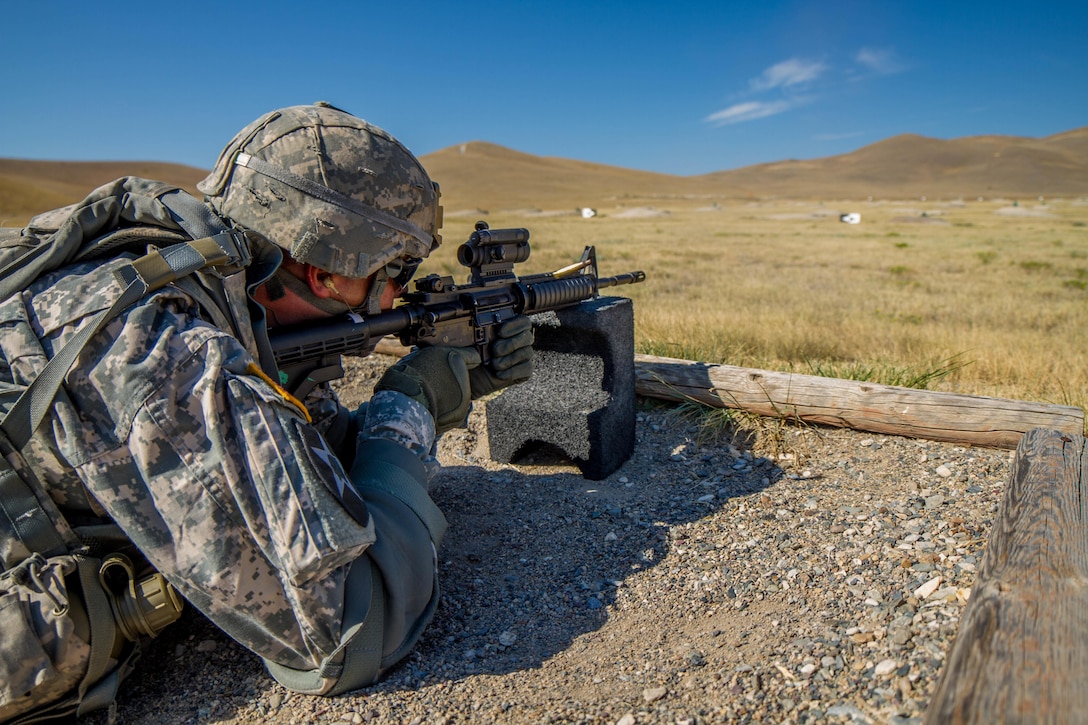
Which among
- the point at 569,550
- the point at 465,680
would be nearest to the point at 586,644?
the point at 465,680

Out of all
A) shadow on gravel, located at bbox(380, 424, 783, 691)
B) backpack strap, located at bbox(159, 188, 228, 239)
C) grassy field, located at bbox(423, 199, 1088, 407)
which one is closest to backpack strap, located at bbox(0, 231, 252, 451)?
backpack strap, located at bbox(159, 188, 228, 239)

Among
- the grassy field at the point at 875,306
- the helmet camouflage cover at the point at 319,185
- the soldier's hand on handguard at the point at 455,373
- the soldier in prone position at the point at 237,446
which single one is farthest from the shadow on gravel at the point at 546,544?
the grassy field at the point at 875,306

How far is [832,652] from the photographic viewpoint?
2.41 metres

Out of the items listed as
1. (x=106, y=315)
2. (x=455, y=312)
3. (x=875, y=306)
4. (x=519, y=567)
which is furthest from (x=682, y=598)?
(x=875, y=306)

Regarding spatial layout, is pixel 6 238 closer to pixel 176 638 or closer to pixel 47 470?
pixel 47 470

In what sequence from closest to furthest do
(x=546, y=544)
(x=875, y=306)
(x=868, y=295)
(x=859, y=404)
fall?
(x=546, y=544), (x=859, y=404), (x=875, y=306), (x=868, y=295)

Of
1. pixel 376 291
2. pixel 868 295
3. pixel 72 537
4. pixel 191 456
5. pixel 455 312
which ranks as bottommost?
pixel 868 295

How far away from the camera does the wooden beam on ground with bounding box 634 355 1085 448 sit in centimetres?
402

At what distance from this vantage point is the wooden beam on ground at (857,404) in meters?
4.02

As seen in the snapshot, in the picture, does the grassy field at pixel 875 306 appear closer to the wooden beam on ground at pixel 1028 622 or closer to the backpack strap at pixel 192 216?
the wooden beam on ground at pixel 1028 622

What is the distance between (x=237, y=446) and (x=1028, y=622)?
2.17m

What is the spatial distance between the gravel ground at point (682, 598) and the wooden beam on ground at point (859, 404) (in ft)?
0.39

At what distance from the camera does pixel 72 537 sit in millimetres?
2109

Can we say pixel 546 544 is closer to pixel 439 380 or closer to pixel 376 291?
pixel 439 380
